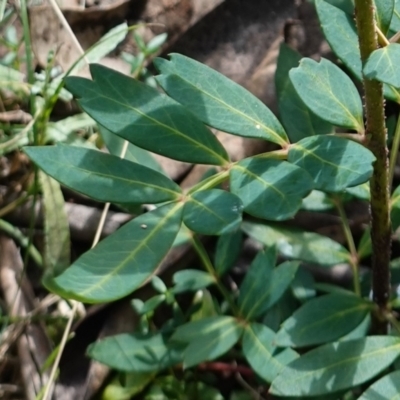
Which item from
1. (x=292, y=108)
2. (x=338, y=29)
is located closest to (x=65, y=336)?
(x=292, y=108)

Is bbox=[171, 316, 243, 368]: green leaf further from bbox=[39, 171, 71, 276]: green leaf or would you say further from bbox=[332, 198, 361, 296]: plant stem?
bbox=[39, 171, 71, 276]: green leaf

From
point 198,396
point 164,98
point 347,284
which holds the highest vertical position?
point 164,98

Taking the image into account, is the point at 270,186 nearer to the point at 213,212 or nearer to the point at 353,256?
the point at 213,212

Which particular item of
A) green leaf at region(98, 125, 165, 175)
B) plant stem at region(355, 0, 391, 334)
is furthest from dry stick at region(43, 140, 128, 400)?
plant stem at region(355, 0, 391, 334)

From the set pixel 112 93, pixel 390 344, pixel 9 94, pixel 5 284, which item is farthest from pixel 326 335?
pixel 9 94

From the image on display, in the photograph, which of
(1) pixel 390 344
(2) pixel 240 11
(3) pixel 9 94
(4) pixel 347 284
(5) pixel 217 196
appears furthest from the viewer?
(2) pixel 240 11

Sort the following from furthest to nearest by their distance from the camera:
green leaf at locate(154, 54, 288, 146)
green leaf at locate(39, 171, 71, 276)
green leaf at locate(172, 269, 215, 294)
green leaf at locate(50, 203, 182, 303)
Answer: green leaf at locate(39, 171, 71, 276)
green leaf at locate(172, 269, 215, 294)
green leaf at locate(154, 54, 288, 146)
green leaf at locate(50, 203, 182, 303)

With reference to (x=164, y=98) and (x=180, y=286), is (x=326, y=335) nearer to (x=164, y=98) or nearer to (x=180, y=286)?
(x=180, y=286)
